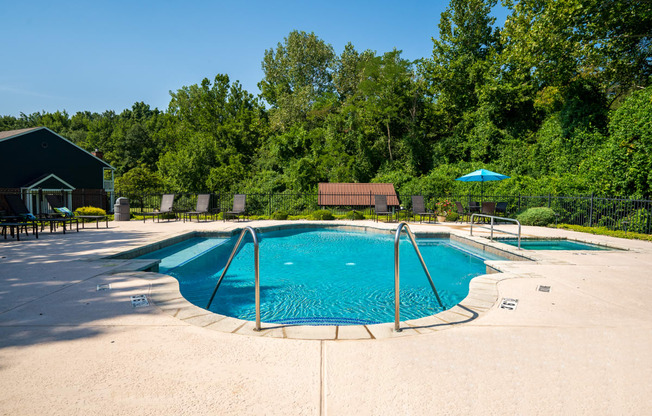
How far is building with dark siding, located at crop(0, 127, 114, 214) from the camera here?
18.2 m

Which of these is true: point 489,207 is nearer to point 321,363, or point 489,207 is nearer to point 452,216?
point 452,216

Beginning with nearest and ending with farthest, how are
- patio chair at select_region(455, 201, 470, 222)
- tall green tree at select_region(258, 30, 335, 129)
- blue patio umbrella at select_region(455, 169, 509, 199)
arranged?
blue patio umbrella at select_region(455, 169, 509, 199) < patio chair at select_region(455, 201, 470, 222) < tall green tree at select_region(258, 30, 335, 129)

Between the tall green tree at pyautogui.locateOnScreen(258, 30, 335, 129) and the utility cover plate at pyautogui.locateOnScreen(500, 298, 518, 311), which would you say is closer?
the utility cover plate at pyautogui.locateOnScreen(500, 298, 518, 311)

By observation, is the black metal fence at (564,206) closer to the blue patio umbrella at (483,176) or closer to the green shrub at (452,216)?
the green shrub at (452,216)

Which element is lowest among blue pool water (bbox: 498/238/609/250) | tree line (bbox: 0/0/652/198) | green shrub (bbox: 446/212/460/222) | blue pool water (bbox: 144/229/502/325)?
blue pool water (bbox: 144/229/502/325)

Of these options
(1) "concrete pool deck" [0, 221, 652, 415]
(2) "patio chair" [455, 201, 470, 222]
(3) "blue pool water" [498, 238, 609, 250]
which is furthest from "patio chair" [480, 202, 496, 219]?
(1) "concrete pool deck" [0, 221, 652, 415]

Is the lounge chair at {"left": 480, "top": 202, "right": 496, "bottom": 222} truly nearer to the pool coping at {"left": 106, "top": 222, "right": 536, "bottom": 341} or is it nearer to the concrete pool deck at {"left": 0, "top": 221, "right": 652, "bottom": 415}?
the pool coping at {"left": 106, "top": 222, "right": 536, "bottom": 341}

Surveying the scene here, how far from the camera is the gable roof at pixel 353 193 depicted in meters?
18.8

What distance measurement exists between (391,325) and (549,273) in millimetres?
3618

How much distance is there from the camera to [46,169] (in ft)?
67.2

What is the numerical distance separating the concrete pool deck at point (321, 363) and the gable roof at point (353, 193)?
49.5ft

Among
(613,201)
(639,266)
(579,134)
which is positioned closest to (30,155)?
(639,266)

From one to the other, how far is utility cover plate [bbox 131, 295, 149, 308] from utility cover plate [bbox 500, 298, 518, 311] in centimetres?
403

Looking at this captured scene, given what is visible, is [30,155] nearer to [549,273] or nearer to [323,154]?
[323,154]
